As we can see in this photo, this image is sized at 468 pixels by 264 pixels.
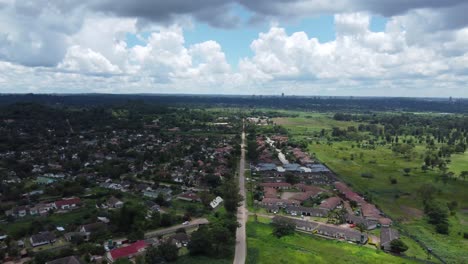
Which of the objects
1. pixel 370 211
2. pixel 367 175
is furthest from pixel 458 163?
pixel 370 211

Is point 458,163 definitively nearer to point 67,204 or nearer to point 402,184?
point 402,184

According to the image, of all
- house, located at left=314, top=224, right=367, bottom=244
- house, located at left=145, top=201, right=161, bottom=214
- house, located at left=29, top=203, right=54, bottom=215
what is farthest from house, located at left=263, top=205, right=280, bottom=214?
house, located at left=29, top=203, right=54, bottom=215

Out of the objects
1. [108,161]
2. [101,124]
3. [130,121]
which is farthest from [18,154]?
[130,121]

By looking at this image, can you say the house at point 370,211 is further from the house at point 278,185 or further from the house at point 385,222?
the house at point 278,185

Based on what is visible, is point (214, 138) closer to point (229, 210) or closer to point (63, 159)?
point (63, 159)

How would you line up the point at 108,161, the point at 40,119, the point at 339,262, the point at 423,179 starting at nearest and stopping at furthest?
1. the point at 339,262
2. the point at 423,179
3. the point at 108,161
4. the point at 40,119

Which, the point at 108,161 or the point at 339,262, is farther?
the point at 108,161
